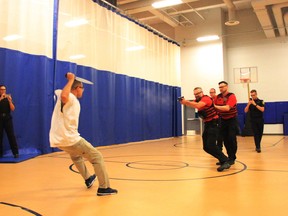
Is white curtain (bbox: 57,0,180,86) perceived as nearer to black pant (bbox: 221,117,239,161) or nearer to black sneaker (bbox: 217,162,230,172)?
black pant (bbox: 221,117,239,161)

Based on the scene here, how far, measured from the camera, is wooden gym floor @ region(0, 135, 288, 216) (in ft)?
10.2

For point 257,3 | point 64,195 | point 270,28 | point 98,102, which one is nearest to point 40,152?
point 98,102

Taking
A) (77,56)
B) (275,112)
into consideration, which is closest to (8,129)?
(77,56)

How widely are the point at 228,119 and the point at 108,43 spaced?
18.6 feet

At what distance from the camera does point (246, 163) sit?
246 inches

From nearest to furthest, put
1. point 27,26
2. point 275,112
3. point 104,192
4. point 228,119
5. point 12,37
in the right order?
point 104,192, point 228,119, point 12,37, point 27,26, point 275,112

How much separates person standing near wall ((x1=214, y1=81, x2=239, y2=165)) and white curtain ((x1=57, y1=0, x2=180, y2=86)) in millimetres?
4666

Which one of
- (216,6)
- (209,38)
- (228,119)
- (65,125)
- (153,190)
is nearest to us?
(65,125)

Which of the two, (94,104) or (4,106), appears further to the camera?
(94,104)

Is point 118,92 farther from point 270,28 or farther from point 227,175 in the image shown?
point 270,28

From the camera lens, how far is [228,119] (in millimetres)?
6250

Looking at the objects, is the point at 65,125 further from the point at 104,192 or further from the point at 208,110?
the point at 208,110

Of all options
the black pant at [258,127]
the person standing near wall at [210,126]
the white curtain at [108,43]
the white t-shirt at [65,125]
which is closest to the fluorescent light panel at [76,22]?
the white curtain at [108,43]

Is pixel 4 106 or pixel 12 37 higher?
pixel 12 37
